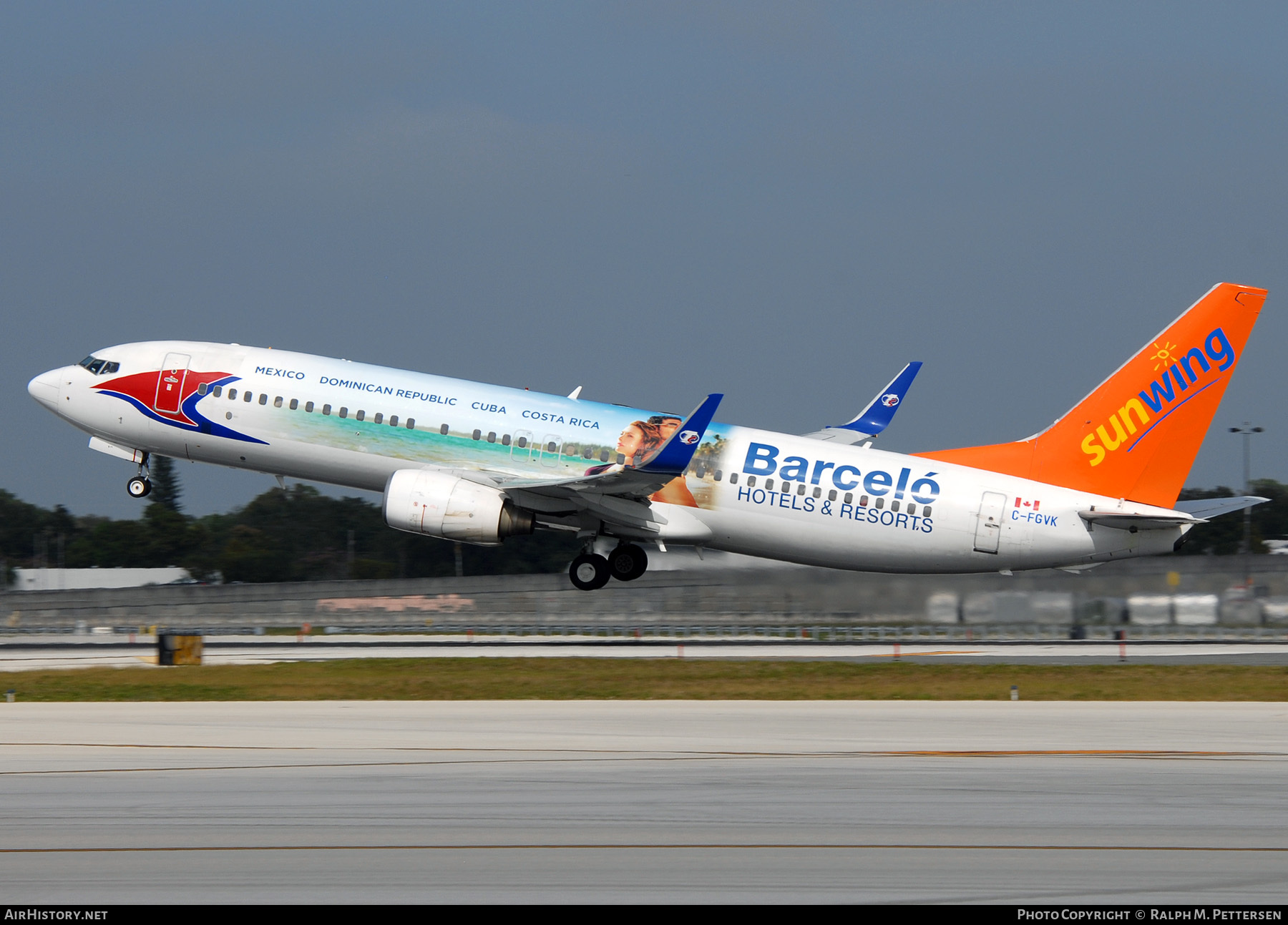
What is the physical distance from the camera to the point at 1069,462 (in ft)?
111

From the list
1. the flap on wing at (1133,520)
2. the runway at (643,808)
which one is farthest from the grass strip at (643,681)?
the runway at (643,808)

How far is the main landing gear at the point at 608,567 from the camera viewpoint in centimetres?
3441

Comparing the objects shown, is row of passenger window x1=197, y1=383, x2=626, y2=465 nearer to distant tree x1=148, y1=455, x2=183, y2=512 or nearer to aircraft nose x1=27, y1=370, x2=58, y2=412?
aircraft nose x1=27, y1=370, x2=58, y2=412

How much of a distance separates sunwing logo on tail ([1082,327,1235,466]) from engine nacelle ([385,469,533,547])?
Result: 15.0 meters

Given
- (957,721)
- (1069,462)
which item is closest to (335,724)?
(957,721)

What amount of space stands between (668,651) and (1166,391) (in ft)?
47.7

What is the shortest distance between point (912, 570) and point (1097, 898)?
2509 cm

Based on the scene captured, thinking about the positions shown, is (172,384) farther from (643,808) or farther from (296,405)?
(643,808)

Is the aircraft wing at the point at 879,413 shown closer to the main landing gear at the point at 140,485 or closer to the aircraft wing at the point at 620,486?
the aircraft wing at the point at 620,486

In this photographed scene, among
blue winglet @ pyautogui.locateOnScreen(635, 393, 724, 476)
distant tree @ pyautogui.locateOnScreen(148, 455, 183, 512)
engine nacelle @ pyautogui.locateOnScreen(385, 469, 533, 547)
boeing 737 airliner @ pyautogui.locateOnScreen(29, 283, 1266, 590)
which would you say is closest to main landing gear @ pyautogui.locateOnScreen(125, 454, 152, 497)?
boeing 737 airliner @ pyautogui.locateOnScreen(29, 283, 1266, 590)

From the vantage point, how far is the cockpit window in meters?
35.0

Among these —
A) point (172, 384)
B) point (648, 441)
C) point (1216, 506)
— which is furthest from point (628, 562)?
point (1216, 506)

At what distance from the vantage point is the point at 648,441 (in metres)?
33.2

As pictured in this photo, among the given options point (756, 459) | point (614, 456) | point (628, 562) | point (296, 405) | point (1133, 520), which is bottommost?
point (628, 562)
